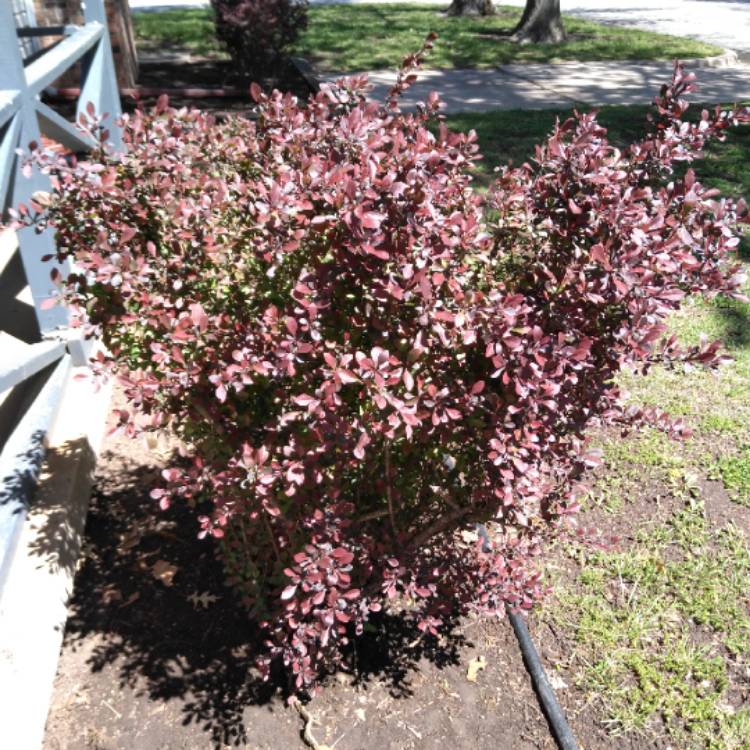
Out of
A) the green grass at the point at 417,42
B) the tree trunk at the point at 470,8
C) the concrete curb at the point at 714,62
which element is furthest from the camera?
the tree trunk at the point at 470,8

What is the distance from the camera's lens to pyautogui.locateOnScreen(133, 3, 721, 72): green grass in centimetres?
1378

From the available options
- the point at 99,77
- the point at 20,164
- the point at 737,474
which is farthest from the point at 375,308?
the point at 99,77

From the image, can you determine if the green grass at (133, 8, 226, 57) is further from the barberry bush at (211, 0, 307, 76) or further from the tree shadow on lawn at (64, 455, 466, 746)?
the tree shadow on lawn at (64, 455, 466, 746)

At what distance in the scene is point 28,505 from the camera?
126 inches

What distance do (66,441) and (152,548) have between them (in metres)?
0.75

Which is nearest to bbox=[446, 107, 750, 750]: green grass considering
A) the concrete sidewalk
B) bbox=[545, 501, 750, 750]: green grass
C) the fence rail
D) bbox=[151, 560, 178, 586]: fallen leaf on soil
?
bbox=[545, 501, 750, 750]: green grass

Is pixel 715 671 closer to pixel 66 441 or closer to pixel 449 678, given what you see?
pixel 449 678

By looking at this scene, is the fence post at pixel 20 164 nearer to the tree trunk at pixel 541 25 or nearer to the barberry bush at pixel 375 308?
the barberry bush at pixel 375 308

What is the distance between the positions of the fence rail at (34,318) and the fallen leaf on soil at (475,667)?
1.71 metres

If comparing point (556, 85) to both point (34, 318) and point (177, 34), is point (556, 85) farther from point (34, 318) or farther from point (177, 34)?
point (34, 318)

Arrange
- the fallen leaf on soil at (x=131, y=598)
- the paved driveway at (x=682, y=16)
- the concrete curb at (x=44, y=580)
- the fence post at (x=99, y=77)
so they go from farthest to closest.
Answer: the paved driveway at (x=682, y=16) < the fence post at (x=99, y=77) < the fallen leaf on soil at (x=131, y=598) < the concrete curb at (x=44, y=580)

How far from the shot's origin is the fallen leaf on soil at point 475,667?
9.27 ft

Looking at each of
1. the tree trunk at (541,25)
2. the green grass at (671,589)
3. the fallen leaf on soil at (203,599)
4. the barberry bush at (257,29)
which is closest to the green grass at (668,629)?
the green grass at (671,589)

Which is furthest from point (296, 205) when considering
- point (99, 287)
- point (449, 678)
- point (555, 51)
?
point (555, 51)
